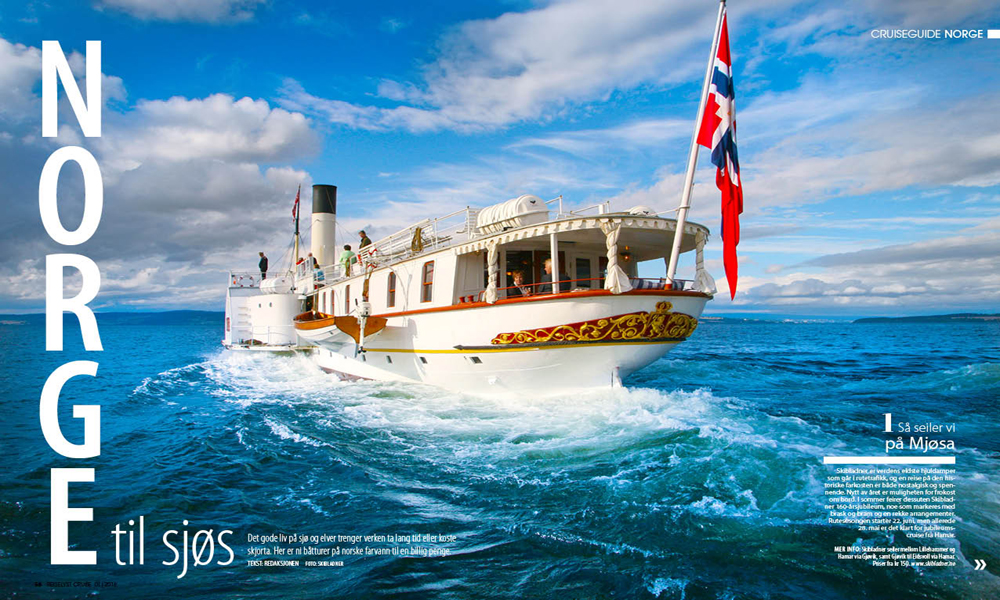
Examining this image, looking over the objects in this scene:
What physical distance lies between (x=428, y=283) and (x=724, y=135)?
9.53m

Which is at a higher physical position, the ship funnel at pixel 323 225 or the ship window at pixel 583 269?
the ship funnel at pixel 323 225

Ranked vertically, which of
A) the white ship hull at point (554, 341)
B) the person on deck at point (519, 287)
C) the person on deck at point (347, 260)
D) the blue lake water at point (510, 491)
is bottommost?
the blue lake water at point (510, 491)

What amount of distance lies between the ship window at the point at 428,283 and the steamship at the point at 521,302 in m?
0.04

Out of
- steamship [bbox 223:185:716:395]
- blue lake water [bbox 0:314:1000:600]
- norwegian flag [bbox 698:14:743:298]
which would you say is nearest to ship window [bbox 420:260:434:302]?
steamship [bbox 223:185:716:395]

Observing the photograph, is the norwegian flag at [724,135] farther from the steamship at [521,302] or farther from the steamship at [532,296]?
the steamship at [521,302]

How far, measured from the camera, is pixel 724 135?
11258mm

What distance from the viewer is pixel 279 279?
31.0 metres

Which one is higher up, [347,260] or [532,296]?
[347,260]

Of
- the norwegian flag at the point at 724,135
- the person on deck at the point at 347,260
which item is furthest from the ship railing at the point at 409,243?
the norwegian flag at the point at 724,135

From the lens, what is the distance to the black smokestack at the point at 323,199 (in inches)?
1244

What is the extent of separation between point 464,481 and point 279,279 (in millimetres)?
25997

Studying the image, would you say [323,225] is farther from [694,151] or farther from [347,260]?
[694,151]

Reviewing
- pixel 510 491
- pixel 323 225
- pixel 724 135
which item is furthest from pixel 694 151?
pixel 323 225

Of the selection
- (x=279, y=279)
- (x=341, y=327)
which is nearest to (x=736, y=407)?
(x=341, y=327)
